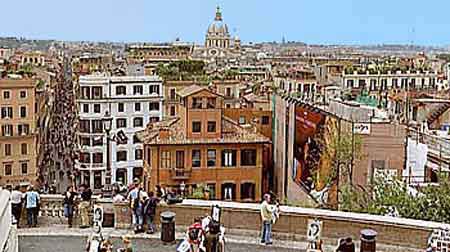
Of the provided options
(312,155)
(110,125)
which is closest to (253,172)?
(312,155)

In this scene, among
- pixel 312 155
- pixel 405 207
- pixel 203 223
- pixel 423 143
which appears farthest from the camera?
pixel 312 155

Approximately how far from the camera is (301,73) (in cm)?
8988

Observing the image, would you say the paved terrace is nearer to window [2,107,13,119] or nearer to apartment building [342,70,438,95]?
window [2,107,13,119]

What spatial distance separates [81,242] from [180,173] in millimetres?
30504

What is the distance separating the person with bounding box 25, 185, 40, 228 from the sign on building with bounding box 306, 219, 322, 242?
5797 mm

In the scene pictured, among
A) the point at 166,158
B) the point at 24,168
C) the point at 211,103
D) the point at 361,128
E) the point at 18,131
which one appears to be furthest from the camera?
the point at 24,168

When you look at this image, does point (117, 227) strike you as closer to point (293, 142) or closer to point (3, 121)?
point (293, 142)

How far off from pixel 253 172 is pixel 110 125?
22.4 meters

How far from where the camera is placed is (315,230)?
15242 mm

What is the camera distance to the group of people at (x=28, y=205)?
17453 mm

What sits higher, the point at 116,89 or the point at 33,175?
the point at 116,89

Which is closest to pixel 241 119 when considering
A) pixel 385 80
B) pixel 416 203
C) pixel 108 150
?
pixel 108 150

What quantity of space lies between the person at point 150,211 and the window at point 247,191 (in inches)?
1244

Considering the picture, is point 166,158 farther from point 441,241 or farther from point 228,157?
point 441,241
